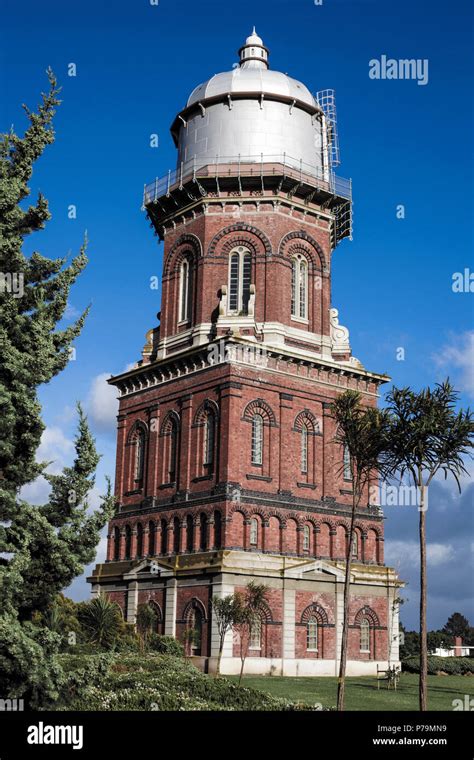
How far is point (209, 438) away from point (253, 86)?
802 inches

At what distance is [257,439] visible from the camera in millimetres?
45719

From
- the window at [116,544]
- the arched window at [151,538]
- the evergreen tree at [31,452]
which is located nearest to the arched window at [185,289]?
the arched window at [151,538]

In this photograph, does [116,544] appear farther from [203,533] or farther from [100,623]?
→ [100,623]

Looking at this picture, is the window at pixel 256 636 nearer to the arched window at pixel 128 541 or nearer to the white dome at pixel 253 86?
the arched window at pixel 128 541

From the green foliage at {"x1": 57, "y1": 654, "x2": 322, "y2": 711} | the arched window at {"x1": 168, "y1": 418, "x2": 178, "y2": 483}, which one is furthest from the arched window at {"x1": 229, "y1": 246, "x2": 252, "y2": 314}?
the green foliage at {"x1": 57, "y1": 654, "x2": 322, "y2": 711}

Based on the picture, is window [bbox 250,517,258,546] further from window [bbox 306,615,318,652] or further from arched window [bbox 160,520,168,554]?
arched window [bbox 160,520,168,554]

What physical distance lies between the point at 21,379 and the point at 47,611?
4.94m

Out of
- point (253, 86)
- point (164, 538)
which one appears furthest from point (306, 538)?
point (253, 86)

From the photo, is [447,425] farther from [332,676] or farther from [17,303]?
[332,676]

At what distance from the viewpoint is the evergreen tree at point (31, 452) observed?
1698cm

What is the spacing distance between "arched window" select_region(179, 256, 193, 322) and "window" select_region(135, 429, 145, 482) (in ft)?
22.6

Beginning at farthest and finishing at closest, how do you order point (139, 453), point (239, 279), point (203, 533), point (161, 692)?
point (139, 453) < point (239, 279) < point (203, 533) < point (161, 692)

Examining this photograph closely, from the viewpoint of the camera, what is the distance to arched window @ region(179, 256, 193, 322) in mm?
51025

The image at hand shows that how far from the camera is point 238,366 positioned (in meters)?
45.2
